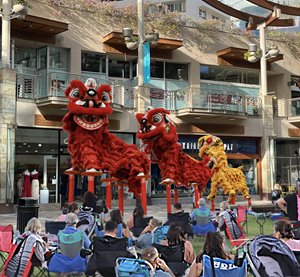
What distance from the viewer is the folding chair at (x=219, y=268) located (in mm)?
4664

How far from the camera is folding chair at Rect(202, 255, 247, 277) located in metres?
4.66

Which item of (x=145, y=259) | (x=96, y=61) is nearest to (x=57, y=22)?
(x=96, y=61)

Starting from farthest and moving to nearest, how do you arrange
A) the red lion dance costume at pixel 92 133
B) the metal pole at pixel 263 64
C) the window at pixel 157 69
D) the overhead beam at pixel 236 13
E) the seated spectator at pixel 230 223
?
1. the overhead beam at pixel 236 13
2. the metal pole at pixel 263 64
3. the window at pixel 157 69
4. the red lion dance costume at pixel 92 133
5. the seated spectator at pixel 230 223

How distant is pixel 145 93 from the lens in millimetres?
22656

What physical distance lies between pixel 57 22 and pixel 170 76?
7.71 m

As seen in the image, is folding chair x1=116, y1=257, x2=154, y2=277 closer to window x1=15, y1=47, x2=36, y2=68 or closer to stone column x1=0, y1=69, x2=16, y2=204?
stone column x1=0, y1=69, x2=16, y2=204

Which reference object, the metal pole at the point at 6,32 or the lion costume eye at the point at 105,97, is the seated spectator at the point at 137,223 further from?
the metal pole at the point at 6,32

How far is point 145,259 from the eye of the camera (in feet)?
16.4

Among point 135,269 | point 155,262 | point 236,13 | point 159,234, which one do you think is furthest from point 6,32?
point 135,269

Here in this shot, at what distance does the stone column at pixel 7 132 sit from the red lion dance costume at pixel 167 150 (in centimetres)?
679

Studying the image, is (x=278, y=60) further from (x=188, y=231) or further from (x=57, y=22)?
(x=188, y=231)

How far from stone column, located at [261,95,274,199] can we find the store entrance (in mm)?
12177

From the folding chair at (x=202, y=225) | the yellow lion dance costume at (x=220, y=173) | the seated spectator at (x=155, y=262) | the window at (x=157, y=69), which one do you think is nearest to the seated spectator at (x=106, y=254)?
the seated spectator at (x=155, y=262)

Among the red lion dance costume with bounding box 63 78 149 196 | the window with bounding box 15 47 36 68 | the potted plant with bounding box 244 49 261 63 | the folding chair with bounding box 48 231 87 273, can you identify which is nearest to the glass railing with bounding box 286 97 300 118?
the potted plant with bounding box 244 49 261 63
